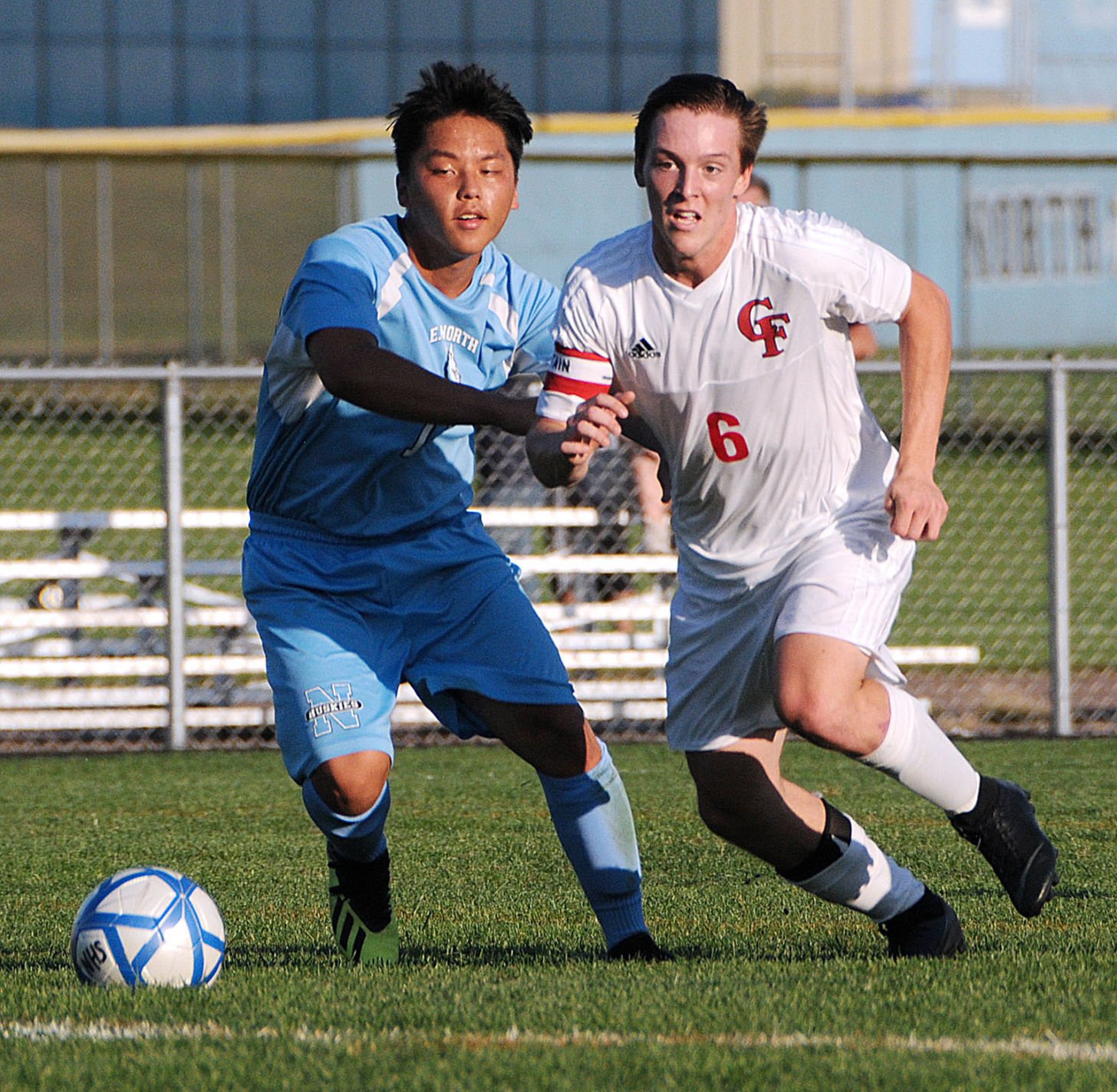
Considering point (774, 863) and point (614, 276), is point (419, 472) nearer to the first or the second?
point (614, 276)

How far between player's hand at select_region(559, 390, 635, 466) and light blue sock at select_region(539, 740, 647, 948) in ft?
3.00

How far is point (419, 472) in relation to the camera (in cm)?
439

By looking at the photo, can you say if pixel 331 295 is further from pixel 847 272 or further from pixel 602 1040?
pixel 602 1040

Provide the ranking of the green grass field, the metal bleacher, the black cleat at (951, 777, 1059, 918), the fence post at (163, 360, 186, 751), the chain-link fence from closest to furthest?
1. the green grass field
2. the black cleat at (951, 777, 1059, 918)
3. the fence post at (163, 360, 186, 751)
4. the chain-link fence
5. the metal bleacher

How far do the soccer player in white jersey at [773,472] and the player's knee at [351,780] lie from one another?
2.39ft

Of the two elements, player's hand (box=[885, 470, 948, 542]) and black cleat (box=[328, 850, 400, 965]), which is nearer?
player's hand (box=[885, 470, 948, 542])

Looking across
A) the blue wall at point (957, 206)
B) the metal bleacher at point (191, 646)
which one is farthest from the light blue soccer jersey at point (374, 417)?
the blue wall at point (957, 206)

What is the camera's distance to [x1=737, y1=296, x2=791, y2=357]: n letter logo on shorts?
400 centimetres

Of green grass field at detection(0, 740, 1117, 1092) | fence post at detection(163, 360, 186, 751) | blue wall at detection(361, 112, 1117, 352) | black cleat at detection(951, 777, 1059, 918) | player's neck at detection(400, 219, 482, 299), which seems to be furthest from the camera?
blue wall at detection(361, 112, 1117, 352)

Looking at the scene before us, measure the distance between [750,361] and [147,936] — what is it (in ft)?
5.98

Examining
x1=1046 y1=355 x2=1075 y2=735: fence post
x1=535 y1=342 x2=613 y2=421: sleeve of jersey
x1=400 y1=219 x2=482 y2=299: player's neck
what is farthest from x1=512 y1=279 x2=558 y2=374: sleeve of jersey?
x1=1046 y1=355 x2=1075 y2=735: fence post

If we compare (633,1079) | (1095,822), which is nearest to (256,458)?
(633,1079)

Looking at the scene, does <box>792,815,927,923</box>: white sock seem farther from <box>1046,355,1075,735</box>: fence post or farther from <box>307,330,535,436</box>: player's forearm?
<box>1046,355,1075,735</box>: fence post

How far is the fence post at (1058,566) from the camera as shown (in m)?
9.16
